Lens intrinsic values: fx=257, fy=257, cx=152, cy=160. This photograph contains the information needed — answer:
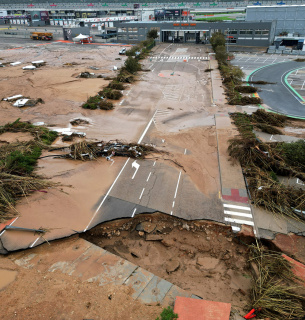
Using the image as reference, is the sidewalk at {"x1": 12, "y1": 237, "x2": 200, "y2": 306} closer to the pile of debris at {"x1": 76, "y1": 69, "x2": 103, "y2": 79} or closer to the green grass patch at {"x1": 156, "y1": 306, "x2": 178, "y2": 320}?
the green grass patch at {"x1": 156, "y1": 306, "x2": 178, "y2": 320}

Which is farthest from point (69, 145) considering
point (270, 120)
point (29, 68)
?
point (29, 68)

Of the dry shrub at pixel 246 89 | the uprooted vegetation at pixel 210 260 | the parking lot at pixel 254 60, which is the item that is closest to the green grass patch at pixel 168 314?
the uprooted vegetation at pixel 210 260

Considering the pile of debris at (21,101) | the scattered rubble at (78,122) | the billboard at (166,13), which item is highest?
the billboard at (166,13)

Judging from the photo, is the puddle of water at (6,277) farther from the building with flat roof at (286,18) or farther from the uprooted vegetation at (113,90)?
the building with flat roof at (286,18)

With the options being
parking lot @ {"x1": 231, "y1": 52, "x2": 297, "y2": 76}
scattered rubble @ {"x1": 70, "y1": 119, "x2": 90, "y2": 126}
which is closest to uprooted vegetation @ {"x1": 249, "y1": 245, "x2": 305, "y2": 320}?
scattered rubble @ {"x1": 70, "y1": 119, "x2": 90, "y2": 126}

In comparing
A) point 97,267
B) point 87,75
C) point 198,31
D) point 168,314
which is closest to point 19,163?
point 97,267
